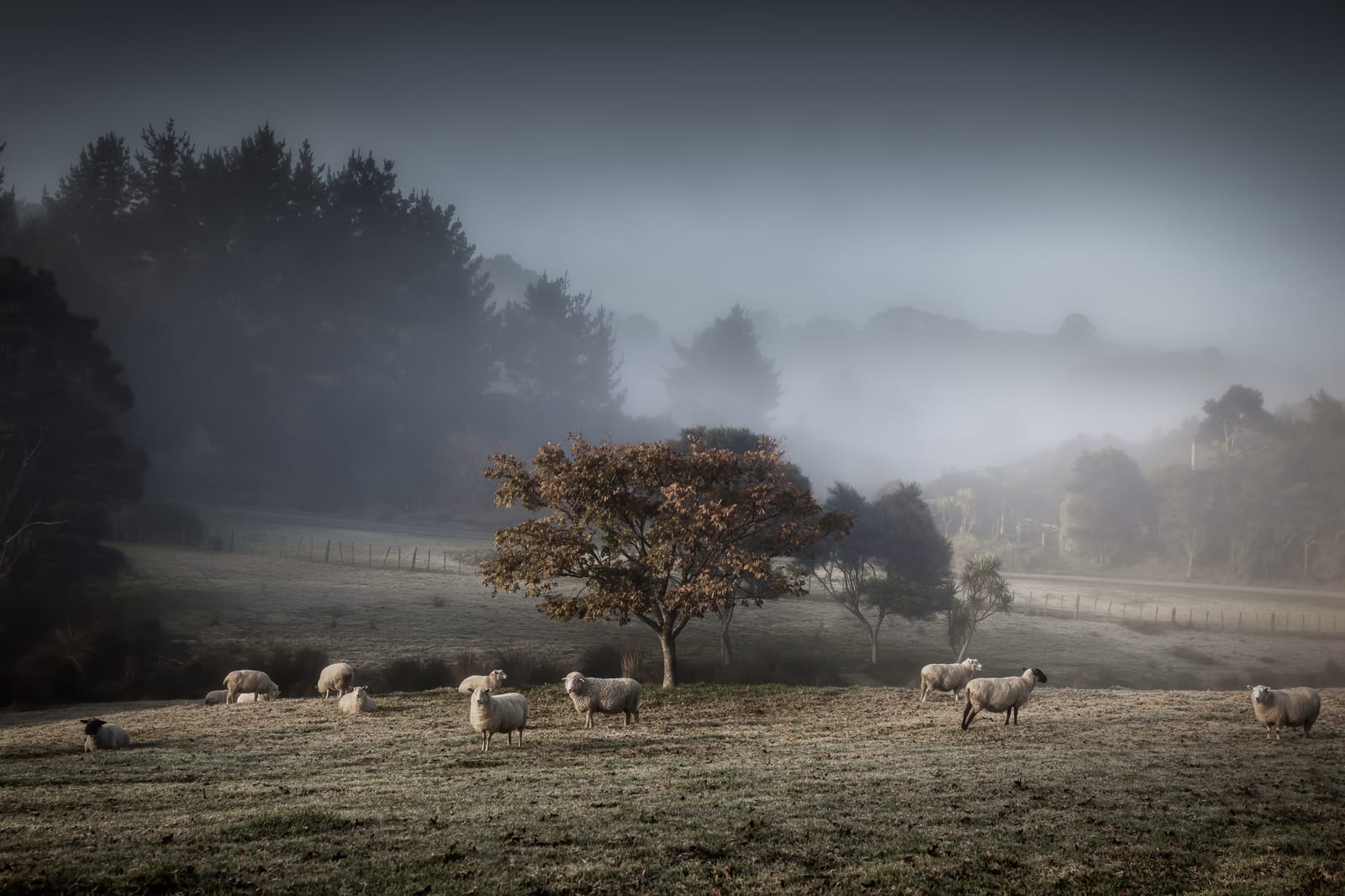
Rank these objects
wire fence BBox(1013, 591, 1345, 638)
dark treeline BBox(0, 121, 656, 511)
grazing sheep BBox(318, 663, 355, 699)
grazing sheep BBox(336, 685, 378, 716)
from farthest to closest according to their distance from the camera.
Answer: dark treeline BBox(0, 121, 656, 511) < wire fence BBox(1013, 591, 1345, 638) < grazing sheep BBox(318, 663, 355, 699) < grazing sheep BBox(336, 685, 378, 716)

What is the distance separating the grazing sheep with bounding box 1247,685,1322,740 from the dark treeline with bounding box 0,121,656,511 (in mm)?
109072

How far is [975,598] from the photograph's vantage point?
65.3 metres

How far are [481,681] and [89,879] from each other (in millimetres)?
23824

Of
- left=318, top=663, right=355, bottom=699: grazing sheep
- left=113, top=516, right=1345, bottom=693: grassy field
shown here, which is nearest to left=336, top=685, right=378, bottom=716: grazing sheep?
left=318, top=663, right=355, bottom=699: grazing sheep

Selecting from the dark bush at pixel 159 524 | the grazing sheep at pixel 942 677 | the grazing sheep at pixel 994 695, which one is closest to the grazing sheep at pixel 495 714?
the grazing sheep at pixel 994 695

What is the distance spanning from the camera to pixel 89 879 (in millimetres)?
10312

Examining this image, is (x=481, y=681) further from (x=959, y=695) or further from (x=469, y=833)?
(x=469, y=833)

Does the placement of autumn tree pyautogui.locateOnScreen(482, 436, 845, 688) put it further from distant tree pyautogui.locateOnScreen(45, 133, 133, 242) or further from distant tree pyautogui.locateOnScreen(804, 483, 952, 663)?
distant tree pyautogui.locateOnScreen(45, 133, 133, 242)

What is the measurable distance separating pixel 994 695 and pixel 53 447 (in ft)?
232

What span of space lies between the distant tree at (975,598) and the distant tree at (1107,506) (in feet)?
275

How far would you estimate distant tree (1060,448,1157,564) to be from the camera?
452 ft

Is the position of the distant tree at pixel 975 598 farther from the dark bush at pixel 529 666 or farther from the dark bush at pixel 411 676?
the dark bush at pixel 411 676

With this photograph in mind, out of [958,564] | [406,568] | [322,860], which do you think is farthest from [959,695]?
[958,564]

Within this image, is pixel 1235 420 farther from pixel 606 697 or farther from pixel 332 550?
pixel 606 697
